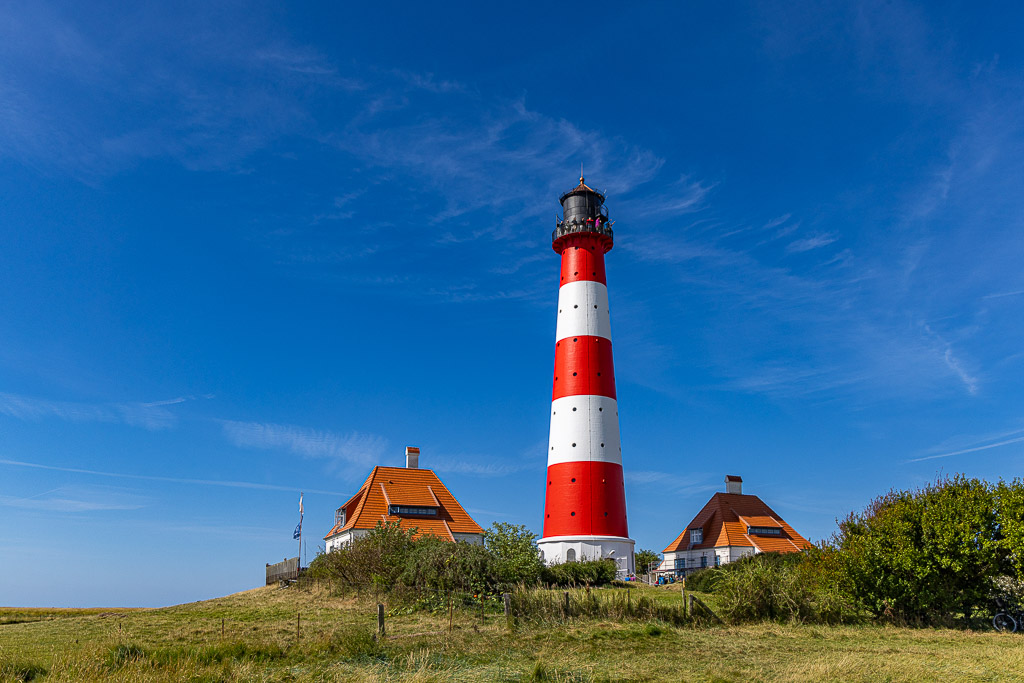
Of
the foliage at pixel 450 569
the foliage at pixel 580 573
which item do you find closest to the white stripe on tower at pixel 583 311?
the foliage at pixel 580 573

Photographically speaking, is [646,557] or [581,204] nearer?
[581,204]

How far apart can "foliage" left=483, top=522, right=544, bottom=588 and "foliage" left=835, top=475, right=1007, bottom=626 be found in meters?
11.5

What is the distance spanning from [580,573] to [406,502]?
16.7 metres

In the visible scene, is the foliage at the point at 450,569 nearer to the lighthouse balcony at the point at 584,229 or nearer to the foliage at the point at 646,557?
the lighthouse balcony at the point at 584,229

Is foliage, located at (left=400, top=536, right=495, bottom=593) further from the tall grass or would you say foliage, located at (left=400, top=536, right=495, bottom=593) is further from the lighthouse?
the lighthouse

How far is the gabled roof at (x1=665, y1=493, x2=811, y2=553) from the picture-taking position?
172 feet

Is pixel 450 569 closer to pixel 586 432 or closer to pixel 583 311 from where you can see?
pixel 586 432

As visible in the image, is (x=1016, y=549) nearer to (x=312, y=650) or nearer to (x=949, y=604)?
(x=949, y=604)

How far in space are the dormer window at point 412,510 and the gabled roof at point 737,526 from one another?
21.6 meters

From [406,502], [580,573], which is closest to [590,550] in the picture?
[580,573]

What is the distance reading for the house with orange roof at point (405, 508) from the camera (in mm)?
44562

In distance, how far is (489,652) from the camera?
55.1 feet

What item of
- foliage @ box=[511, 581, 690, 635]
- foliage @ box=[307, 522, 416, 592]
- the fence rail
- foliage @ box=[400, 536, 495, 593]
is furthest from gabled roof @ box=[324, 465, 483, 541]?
foliage @ box=[511, 581, 690, 635]

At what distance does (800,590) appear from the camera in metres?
25.2
